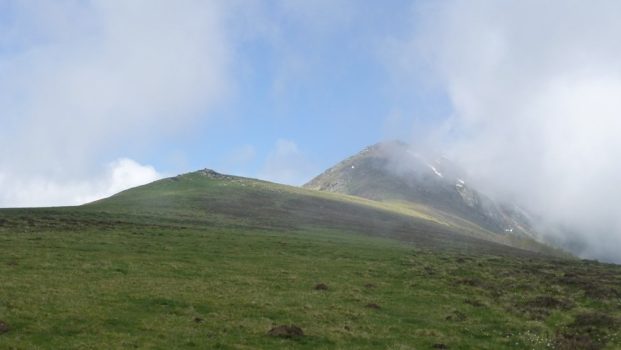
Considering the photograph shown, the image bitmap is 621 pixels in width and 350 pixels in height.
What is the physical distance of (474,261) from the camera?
66000 mm

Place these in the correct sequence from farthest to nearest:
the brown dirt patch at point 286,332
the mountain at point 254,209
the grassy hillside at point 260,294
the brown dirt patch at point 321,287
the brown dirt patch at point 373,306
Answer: the mountain at point 254,209
the brown dirt patch at point 321,287
the brown dirt patch at point 373,306
the brown dirt patch at point 286,332
the grassy hillside at point 260,294

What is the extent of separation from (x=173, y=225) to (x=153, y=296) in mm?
46065

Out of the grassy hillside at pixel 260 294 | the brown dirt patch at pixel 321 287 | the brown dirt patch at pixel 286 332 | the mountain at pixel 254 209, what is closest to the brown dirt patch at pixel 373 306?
the grassy hillside at pixel 260 294

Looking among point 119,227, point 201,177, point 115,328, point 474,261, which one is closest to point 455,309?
point 115,328

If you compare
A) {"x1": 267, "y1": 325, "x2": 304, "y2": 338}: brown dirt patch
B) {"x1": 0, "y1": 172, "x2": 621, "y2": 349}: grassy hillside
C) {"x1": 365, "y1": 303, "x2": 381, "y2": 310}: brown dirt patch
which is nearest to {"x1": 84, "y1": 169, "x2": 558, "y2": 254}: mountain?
{"x1": 0, "y1": 172, "x2": 621, "y2": 349}: grassy hillside

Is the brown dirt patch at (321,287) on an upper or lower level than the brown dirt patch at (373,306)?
upper

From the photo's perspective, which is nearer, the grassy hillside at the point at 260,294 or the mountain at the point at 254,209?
the grassy hillside at the point at 260,294

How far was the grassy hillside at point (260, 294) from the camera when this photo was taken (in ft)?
88.2

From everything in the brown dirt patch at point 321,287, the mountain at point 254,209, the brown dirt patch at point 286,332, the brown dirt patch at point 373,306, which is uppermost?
the mountain at point 254,209

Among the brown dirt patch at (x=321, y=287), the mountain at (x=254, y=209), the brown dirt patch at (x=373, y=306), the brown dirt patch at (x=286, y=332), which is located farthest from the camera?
the mountain at (x=254, y=209)

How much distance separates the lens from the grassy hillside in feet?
88.2

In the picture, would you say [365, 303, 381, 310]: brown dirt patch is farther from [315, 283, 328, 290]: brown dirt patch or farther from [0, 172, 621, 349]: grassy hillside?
[315, 283, 328, 290]: brown dirt patch

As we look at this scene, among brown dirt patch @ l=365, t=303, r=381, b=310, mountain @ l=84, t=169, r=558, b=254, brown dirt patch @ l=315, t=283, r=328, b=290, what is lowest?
brown dirt patch @ l=365, t=303, r=381, b=310

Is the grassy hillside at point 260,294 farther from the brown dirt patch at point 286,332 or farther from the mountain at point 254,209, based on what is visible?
the mountain at point 254,209
